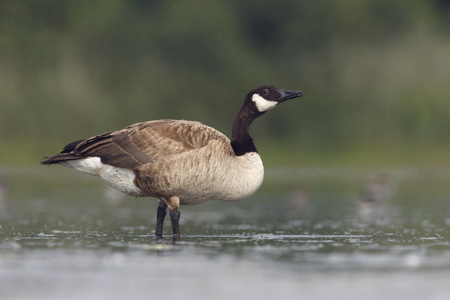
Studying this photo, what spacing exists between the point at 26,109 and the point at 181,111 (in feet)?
28.5

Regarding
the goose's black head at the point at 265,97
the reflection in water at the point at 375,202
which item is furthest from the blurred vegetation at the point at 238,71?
the goose's black head at the point at 265,97

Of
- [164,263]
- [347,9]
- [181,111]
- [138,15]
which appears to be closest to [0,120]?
[181,111]

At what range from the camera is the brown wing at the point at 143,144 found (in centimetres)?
1184

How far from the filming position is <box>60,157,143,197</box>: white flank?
12.1 m

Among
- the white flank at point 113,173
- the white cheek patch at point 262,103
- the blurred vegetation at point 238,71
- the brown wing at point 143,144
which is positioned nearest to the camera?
the brown wing at point 143,144

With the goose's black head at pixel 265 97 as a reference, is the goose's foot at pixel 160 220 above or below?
below

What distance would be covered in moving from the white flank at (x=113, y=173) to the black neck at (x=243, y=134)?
1542 mm

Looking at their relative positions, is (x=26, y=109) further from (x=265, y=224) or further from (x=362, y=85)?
(x=265, y=224)

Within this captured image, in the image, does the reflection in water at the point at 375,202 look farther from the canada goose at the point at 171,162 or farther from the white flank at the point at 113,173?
the white flank at the point at 113,173

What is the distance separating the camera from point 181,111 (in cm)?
5019

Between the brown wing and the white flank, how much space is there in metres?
0.11

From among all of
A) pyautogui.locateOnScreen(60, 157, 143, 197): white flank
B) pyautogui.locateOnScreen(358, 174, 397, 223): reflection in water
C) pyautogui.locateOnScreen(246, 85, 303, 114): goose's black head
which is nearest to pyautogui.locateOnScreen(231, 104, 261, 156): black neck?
pyautogui.locateOnScreen(246, 85, 303, 114): goose's black head

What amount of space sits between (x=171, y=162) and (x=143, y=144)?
1.91ft

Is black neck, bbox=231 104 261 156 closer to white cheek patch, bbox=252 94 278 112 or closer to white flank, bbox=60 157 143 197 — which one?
white cheek patch, bbox=252 94 278 112
